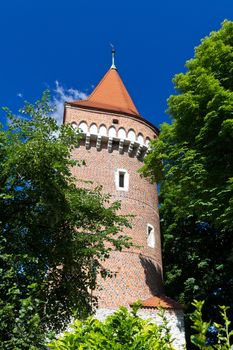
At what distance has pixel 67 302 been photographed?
1012 cm

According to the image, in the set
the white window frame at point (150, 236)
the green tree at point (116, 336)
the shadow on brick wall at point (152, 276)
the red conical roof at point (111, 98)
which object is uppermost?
the red conical roof at point (111, 98)

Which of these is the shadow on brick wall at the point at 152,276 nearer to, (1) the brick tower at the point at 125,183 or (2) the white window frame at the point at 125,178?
(1) the brick tower at the point at 125,183

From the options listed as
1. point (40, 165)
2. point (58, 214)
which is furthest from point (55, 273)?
point (40, 165)

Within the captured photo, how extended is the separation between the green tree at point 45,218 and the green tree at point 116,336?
3.65 m

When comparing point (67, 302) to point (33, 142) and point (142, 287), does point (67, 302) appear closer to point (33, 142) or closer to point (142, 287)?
point (33, 142)

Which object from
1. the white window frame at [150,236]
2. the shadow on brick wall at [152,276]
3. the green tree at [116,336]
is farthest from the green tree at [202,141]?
the green tree at [116,336]

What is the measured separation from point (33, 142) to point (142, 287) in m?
9.11

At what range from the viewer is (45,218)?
9594 mm

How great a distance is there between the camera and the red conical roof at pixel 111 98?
20125mm

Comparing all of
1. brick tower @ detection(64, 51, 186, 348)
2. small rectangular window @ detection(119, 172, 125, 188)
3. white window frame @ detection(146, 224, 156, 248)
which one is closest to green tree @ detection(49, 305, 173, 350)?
brick tower @ detection(64, 51, 186, 348)

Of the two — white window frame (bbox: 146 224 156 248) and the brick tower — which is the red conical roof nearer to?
the brick tower

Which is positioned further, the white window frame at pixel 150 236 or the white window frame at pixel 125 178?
the white window frame at pixel 125 178

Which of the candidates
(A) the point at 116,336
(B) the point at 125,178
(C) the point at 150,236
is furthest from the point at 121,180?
(A) the point at 116,336

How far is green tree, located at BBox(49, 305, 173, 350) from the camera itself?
4.07m
